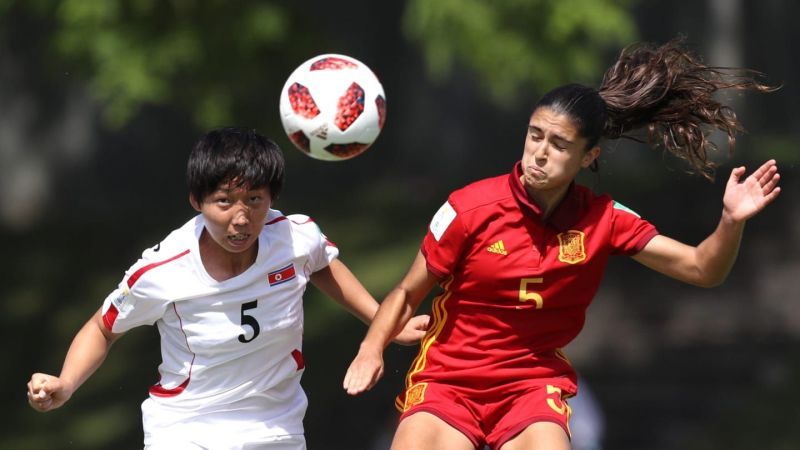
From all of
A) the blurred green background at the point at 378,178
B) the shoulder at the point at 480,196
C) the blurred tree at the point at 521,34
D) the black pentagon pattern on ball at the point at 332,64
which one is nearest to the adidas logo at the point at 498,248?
the shoulder at the point at 480,196

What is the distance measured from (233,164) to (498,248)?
40.5 inches

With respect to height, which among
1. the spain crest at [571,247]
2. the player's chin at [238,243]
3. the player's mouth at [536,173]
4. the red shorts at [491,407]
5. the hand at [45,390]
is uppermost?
the player's mouth at [536,173]

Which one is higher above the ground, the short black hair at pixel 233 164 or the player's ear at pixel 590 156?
the short black hair at pixel 233 164

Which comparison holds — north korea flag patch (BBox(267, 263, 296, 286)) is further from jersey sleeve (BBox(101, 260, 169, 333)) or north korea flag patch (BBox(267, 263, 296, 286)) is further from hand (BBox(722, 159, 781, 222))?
hand (BBox(722, 159, 781, 222))

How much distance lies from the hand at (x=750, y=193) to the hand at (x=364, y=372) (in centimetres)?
141

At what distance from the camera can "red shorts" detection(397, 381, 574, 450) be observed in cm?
505

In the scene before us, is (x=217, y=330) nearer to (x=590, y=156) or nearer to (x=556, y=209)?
(x=556, y=209)

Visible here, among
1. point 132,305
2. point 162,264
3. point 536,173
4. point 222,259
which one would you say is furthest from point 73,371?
point 536,173

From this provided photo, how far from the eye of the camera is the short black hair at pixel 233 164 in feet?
16.3

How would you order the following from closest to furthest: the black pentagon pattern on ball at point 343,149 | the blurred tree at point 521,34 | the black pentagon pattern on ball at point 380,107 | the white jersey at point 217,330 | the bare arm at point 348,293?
the white jersey at point 217,330 < the bare arm at point 348,293 < the black pentagon pattern on ball at point 343,149 < the black pentagon pattern on ball at point 380,107 < the blurred tree at point 521,34

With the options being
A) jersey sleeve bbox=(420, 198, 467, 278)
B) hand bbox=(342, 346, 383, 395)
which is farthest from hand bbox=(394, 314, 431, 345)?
hand bbox=(342, 346, 383, 395)

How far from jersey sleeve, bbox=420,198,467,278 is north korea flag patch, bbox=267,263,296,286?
53cm

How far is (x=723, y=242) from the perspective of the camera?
514cm

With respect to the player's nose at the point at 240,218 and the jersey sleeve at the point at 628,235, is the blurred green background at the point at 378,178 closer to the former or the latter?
the jersey sleeve at the point at 628,235
